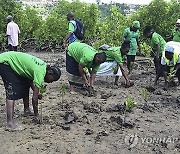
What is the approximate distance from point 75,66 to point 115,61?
1.20 m

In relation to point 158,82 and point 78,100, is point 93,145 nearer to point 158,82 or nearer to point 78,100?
point 78,100

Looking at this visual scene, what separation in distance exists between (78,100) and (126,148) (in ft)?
7.62

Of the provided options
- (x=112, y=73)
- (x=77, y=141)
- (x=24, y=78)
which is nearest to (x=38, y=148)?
(x=77, y=141)

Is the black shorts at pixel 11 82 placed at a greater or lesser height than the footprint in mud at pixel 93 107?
greater

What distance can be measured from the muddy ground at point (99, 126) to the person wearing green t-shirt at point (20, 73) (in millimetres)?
471

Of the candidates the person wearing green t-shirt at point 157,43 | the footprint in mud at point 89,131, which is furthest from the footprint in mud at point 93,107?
the person wearing green t-shirt at point 157,43

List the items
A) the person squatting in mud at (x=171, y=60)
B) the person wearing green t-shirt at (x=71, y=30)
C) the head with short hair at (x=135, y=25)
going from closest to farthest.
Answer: the person squatting in mud at (x=171, y=60) < the person wearing green t-shirt at (x=71, y=30) < the head with short hair at (x=135, y=25)

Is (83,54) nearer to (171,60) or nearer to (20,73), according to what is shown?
(20,73)

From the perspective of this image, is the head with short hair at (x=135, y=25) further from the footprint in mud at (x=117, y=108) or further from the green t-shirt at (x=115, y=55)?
the footprint in mud at (x=117, y=108)

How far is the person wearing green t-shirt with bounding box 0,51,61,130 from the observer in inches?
195

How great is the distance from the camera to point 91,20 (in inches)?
525

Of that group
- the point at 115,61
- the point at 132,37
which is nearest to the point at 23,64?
the point at 115,61

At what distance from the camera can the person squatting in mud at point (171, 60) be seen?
7168 millimetres

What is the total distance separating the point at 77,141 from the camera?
4.87 meters
